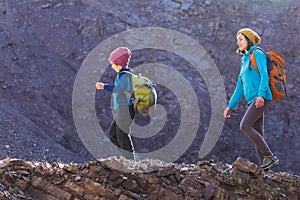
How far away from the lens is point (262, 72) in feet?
17.6

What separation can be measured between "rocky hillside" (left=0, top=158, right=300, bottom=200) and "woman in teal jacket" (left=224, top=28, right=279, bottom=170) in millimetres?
331

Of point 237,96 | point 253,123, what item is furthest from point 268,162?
point 237,96

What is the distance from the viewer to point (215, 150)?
1102 centimetres

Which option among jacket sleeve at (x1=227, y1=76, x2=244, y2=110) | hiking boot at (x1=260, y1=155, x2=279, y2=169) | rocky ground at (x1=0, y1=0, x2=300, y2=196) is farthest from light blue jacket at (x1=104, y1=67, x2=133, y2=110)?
rocky ground at (x1=0, y1=0, x2=300, y2=196)

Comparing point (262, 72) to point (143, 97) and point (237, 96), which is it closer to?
point (237, 96)

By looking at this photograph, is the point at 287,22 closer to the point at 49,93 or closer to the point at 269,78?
the point at 49,93

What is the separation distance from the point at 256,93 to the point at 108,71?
22.5ft

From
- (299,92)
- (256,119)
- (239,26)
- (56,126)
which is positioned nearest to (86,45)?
(56,126)

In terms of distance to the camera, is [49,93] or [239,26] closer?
[49,93]

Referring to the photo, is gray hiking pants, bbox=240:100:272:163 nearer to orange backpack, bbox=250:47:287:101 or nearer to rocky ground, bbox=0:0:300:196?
orange backpack, bbox=250:47:287:101

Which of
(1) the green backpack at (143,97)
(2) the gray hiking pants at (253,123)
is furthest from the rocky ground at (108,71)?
(2) the gray hiking pants at (253,123)

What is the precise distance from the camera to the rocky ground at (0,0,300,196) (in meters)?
10.7

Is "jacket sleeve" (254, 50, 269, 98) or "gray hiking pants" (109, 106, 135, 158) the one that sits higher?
"jacket sleeve" (254, 50, 269, 98)

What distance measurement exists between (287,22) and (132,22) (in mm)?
3950
